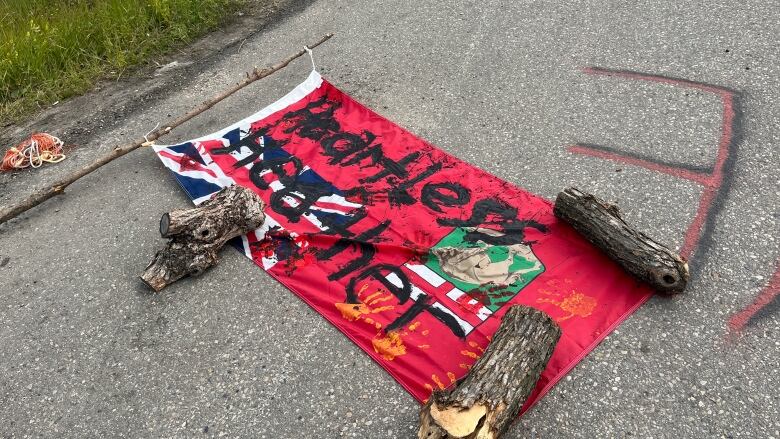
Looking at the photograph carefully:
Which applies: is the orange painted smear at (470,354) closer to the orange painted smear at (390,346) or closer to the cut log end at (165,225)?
the orange painted smear at (390,346)

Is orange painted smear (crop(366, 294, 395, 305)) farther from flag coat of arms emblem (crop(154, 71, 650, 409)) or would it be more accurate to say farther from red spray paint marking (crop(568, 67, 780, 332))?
red spray paint marking (crop(568, 67, 780, 332))

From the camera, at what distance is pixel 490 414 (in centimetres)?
259

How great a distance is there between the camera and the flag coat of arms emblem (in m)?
3.26

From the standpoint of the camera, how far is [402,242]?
3.84 metres

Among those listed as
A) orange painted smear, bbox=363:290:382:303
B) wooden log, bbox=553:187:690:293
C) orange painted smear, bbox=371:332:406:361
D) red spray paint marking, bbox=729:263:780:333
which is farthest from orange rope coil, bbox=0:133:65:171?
red spray paint marking, bbox=729:263:780:333

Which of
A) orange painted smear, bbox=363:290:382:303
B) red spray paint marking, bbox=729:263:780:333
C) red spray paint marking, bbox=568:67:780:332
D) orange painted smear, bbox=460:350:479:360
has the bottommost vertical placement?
orange painted smear, bbox=363:290:382:303

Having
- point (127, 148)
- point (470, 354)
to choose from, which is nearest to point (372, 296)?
point (470, 354)

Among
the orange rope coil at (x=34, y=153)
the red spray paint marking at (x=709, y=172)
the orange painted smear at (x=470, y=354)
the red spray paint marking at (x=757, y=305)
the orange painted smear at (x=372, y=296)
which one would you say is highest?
the red spray paint marking at (x=709, y=172)

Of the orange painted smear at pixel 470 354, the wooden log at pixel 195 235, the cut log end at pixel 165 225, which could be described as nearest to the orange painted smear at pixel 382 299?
the orange painted smear at pixel 470 354

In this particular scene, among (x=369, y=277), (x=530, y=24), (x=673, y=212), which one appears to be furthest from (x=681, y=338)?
(x=530, y=24)

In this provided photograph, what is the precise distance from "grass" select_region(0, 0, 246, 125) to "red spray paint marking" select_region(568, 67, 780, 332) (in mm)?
4656

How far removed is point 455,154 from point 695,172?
5.76 feet

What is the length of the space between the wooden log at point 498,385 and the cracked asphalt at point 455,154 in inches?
9.9

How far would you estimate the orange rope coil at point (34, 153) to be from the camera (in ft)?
16.5
